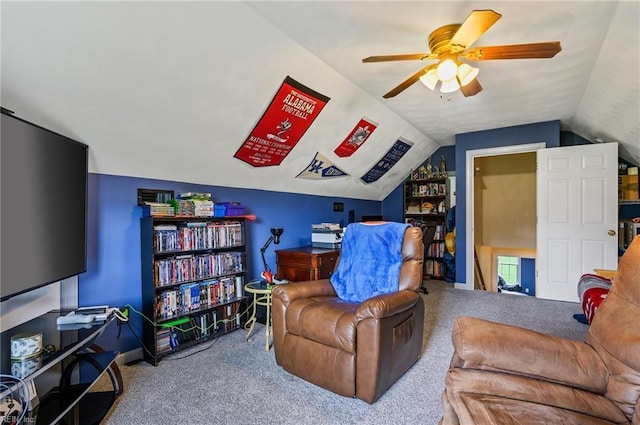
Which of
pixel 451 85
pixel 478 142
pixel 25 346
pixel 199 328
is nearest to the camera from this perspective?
pixel 25 346

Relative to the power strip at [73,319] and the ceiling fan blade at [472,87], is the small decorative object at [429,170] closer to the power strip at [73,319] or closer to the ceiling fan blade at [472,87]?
the ceiling fan blade at [472,87]

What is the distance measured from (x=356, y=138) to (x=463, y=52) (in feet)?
6.10

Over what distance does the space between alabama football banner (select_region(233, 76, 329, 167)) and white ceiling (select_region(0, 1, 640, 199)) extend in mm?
79

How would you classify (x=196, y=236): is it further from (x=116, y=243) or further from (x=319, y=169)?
(x=319, y=169)

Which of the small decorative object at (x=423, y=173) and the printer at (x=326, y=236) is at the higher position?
the small decorative object at (x=423, y=173)

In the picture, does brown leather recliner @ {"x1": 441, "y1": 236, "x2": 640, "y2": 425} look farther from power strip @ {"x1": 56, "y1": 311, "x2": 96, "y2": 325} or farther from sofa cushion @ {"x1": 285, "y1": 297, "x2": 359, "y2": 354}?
power strip @ {"x1": 56, "y1": 311, "x2": 96, "y2": 325}

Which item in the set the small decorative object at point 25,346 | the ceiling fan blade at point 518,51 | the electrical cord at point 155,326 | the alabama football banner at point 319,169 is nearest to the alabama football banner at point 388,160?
the alabama football banner at point 319,169

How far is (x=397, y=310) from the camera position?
71.8 inches

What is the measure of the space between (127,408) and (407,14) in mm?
2897

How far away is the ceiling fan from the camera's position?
1.65 metres

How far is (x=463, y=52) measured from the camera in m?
1.95

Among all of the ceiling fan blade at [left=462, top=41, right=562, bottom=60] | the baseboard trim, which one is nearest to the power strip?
Answer: the baseboard trim

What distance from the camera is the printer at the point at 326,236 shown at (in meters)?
3.67

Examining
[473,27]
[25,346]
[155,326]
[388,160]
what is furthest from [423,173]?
[25,346]
